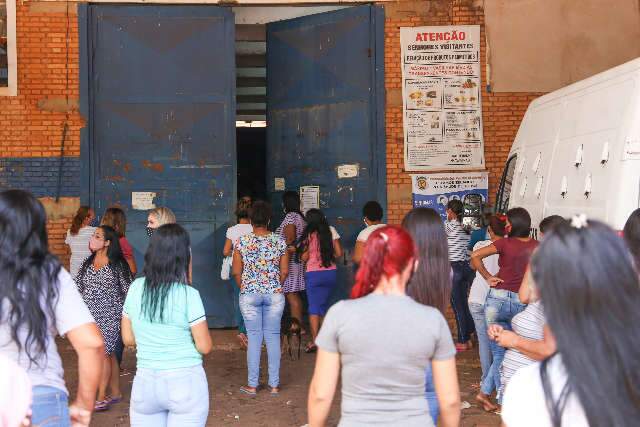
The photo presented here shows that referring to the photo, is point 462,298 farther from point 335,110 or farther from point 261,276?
point 261,276

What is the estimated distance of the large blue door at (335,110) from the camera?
1102cm

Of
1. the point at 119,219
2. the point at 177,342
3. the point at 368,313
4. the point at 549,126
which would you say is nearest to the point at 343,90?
the point at 549,126

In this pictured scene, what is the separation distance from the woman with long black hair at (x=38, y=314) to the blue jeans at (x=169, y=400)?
1110mm

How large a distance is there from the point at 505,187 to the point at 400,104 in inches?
78.6

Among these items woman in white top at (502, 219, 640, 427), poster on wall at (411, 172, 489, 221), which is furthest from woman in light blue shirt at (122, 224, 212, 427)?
poster on wall at (411, 172, 489, 221)

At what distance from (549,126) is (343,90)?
141 inches

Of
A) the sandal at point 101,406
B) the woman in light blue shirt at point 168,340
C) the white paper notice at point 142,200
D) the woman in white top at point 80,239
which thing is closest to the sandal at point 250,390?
the sandal at point 101,406

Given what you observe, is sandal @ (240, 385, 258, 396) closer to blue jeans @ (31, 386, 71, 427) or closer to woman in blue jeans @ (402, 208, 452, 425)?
woman in blue jeans @ (402, 208, 452, 425)

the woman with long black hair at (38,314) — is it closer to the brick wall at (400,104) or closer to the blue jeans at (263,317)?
the blue jeans at (263,317)

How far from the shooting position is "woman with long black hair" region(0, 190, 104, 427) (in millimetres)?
3121

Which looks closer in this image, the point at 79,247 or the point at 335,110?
the point at 79,247

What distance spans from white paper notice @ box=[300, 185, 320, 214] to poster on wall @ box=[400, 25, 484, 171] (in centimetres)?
122

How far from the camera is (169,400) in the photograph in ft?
14.3

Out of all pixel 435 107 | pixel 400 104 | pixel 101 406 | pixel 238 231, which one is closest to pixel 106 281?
pixel 101 406
